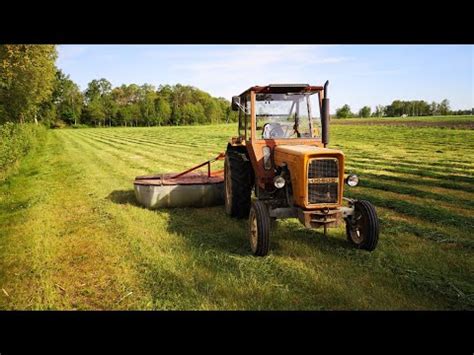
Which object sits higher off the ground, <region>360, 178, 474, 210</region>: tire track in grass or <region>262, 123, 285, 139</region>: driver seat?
<region>262, 123, 285, 139</region>: driver seat

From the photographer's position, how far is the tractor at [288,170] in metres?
4.79

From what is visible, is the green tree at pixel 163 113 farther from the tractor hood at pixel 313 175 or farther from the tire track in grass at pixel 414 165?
the tractor hood at pixel 313 175

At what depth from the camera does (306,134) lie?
6.05m

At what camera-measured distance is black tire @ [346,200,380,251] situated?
4.79 meters

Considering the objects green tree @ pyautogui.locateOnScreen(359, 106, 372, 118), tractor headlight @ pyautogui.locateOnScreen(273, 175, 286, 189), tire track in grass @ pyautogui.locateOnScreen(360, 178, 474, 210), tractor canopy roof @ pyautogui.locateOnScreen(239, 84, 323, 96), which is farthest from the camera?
green tree @ pyautogui.locateOnScreen(359, 106, 372, 118)

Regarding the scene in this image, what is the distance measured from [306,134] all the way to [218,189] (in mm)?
2026

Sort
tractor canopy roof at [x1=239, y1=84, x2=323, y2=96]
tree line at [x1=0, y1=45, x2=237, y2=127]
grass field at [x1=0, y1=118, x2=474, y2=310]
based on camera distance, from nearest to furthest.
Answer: grass field at [x1=0, y1=118, x2=474, y2=310]
tractor canopy roof at [x1=239, y1=84, x2=323, y2=96]
tree line at [x1=0, y1=45, x2=237, y2=127]

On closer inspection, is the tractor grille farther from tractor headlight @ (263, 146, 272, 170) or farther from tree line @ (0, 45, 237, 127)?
tree line @ (0, 45, 237, 127)

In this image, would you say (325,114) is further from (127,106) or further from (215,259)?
(127,106)

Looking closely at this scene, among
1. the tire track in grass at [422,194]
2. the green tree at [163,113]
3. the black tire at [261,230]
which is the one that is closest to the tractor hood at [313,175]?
the black tire at [261,230]

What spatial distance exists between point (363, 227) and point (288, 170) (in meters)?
1.16

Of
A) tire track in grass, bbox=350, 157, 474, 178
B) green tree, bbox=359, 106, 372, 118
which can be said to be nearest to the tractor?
tire track in grass, bbox=350, 157, 474, 178
